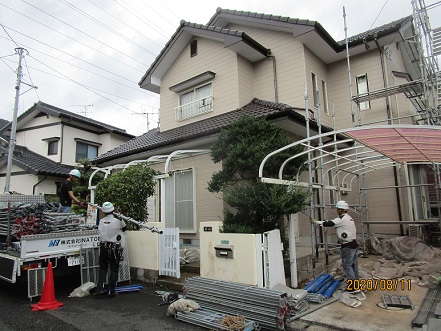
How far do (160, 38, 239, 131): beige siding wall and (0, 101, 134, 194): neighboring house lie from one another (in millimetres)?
9832

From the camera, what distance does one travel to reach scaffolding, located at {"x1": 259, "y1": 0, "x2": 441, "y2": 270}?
17.0 feet

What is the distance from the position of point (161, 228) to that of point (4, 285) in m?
3.50

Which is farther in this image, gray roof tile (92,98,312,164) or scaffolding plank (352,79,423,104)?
scaffolding plank (352,79,423,104)

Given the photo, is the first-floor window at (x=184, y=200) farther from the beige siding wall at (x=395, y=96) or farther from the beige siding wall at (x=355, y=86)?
the beige siding wall at (x=395, y=96)

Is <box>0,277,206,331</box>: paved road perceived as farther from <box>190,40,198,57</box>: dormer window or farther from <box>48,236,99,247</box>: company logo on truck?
<box>190,40,198,57</box>: dormer window

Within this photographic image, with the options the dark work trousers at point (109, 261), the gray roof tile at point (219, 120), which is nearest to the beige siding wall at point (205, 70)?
the gray roof tile at point (219, 120)

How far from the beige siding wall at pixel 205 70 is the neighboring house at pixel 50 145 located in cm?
983

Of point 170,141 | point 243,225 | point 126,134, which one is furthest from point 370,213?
point 126,134

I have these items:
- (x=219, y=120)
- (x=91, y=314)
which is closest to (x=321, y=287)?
(x=91, y=314)

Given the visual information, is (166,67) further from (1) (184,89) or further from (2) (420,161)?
(2) (420,161)

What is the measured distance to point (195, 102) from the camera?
1123 centimetres

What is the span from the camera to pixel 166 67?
12.4 m
